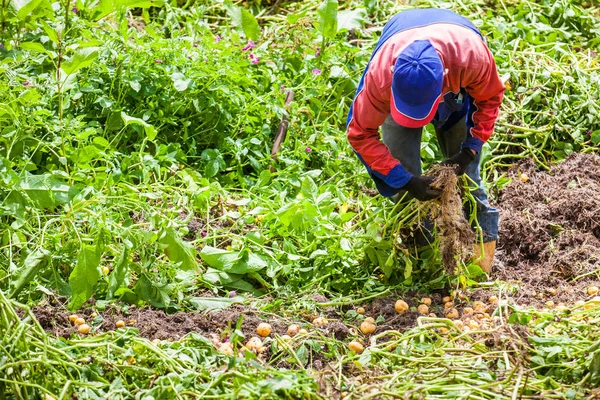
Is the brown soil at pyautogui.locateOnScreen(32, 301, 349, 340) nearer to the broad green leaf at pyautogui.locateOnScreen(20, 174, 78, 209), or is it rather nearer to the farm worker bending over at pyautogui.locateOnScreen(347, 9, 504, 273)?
the broad green leaf at pyautogui.locateOnScreen(20, 174, 78, 209)

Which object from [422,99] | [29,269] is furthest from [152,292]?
[422,99]

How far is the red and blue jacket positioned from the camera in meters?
3.13

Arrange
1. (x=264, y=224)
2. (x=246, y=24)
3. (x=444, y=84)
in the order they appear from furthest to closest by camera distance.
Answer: (x=246, y=24) → (x=264, y=224) → (x=444, y=84)

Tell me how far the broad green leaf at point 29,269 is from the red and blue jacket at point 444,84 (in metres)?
→ 1.27

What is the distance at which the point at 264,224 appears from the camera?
3.91 meters

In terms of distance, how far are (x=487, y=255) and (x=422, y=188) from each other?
1.95 feet

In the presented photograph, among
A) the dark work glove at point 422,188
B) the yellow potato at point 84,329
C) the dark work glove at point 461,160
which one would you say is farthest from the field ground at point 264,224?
the dark work glove at point 461,160

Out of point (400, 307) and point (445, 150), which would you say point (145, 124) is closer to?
point (445, 150)

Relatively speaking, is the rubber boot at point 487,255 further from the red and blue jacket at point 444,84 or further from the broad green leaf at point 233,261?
the broad green leaf at point 233,261

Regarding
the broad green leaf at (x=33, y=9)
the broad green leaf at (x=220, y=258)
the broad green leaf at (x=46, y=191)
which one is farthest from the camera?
the broad green leaf at (x=33, y=9)

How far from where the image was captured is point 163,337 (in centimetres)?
306

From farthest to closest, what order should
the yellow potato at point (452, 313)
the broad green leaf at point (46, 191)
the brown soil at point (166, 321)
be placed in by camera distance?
1. the broad green leaf at point (46, 191)
2. the yellow potato at point (452, 313)
3. the brown soil at point (166, 321)

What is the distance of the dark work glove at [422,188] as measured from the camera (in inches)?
130

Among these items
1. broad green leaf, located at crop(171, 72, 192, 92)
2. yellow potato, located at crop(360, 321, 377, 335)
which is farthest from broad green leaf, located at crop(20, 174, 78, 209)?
yellow potato, located at crop(360, 321, 377, 335)
